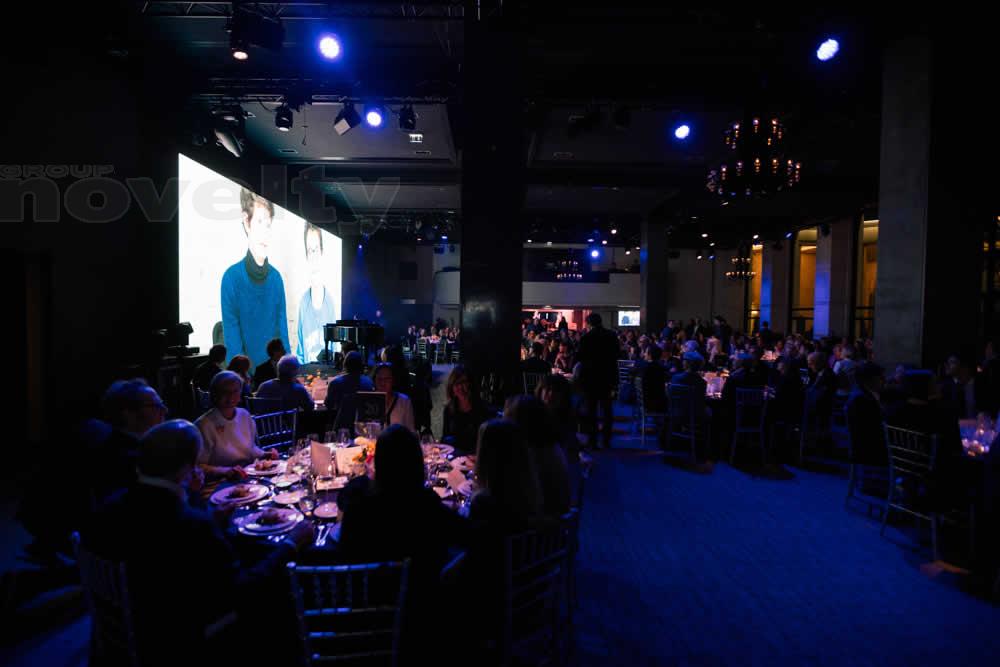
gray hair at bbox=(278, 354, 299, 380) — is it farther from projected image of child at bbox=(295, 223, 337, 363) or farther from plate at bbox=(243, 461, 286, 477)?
projected image of child at bbox=(295, 223, 337, 363)

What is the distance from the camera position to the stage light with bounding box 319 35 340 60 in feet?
18.8

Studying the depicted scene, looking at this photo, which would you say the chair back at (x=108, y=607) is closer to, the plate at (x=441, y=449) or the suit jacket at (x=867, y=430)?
the plate at (x=441, y=449)

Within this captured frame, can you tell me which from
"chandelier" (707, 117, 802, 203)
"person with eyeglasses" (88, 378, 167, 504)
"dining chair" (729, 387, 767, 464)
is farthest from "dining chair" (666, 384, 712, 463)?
"person with eyeglasses" (88, 378, 167, 504)

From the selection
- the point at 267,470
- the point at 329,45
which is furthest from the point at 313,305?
the point at 267,470

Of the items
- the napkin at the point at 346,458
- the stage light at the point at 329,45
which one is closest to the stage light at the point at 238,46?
the stage light at the point at 329,45

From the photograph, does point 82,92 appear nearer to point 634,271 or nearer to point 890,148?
point 890,148

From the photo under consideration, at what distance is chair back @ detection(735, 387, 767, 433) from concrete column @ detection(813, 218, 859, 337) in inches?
434

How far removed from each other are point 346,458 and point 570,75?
6.09 m

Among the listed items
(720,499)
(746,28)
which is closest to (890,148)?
(746,28)

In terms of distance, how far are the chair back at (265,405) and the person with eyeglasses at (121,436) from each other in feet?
5.70

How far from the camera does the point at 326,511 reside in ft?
7.98

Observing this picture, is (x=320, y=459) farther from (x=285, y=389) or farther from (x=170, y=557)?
(x=285, y=389)

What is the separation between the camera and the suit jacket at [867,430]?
177 inches

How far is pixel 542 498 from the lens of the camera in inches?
92.4
